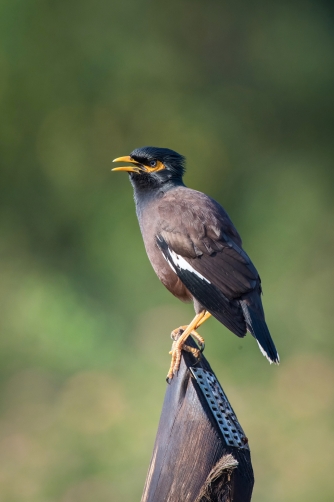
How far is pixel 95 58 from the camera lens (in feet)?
28.6

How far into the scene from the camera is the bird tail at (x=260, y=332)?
10.1ft

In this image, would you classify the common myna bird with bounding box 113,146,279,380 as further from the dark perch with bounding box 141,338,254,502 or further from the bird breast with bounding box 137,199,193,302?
the dark perch with bounding box 141,338,254,502

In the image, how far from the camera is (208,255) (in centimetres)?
346

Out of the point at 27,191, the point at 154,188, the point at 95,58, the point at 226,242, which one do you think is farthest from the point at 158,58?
the point at 226,242

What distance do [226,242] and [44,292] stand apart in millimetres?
5037

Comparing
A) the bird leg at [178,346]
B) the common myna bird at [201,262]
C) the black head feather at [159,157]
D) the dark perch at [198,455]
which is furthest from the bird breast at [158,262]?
the dark perch at [198,455]

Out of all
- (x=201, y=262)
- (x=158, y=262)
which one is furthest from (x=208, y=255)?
(x=158, y=262)

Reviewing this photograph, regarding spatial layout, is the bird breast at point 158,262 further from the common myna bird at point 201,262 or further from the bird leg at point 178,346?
the bird leg at point 178,346

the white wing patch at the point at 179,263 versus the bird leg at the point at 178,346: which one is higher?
the white wing patch at the point at 179,263

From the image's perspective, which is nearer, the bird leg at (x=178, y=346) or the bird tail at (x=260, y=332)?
the bird leg at (x=178, y=346)

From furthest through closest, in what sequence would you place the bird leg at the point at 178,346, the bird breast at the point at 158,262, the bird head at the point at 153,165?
the bird head at the point at 153,165 < the bird breast at the point at 158,262 < the bird leg at the point at 178,346

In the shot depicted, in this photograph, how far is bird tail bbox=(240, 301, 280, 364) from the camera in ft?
10.1

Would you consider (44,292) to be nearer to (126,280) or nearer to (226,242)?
(126,280)

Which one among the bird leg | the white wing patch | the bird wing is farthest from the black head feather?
the bird leg
